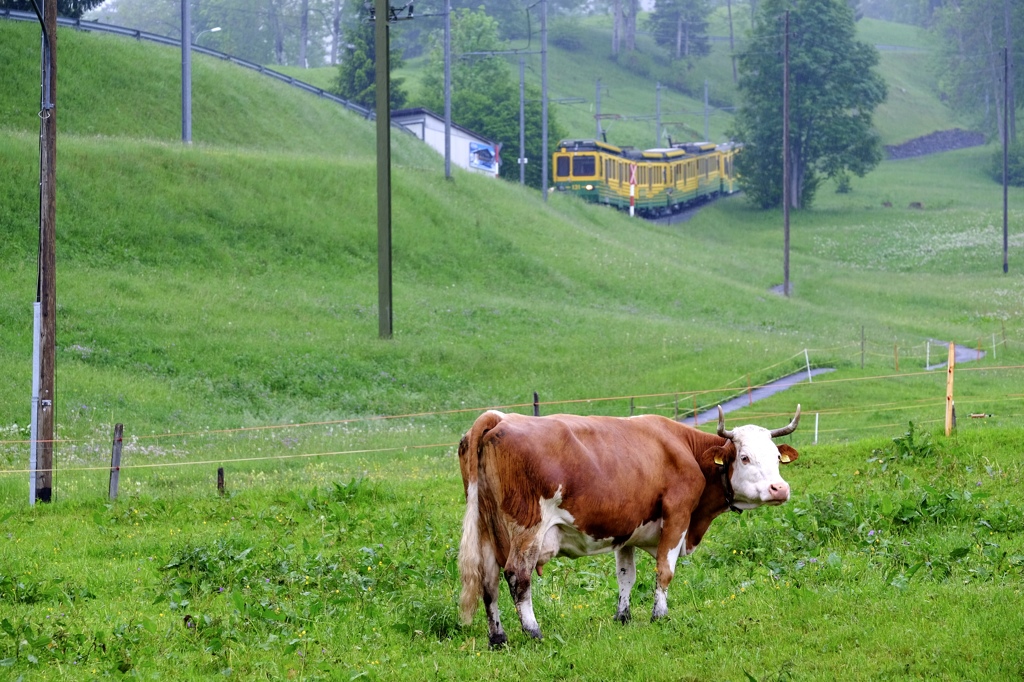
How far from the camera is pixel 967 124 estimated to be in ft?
403

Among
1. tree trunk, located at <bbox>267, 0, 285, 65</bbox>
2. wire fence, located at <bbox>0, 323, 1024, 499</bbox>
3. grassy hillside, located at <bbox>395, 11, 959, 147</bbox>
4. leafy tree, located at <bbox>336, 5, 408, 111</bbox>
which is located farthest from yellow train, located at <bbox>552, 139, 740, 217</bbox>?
tree trunk, located at <bbox>267, 0, 285, 65</bbox>

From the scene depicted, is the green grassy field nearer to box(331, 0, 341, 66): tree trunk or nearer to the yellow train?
the yellow train

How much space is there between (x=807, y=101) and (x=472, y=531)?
258 feet

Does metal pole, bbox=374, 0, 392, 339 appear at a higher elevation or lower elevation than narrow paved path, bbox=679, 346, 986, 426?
higher

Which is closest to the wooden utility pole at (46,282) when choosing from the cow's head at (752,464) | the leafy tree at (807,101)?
the cow's head at (752,464)

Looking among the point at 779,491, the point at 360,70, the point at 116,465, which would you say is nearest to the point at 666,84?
the point at 360,70

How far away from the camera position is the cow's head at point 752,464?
31.7 ft

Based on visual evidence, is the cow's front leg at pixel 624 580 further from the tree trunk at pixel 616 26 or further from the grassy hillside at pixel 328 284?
the tree trunk at pixel 616 26

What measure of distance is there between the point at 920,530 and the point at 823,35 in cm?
7813

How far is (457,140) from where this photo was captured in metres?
71.1

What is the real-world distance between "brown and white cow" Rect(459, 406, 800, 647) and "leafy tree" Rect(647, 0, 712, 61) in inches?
5503

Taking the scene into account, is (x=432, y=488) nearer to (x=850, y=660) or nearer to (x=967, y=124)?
(x=850, y=660)

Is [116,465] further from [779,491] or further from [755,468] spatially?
[779,491]

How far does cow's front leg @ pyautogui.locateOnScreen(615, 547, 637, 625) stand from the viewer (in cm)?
966
